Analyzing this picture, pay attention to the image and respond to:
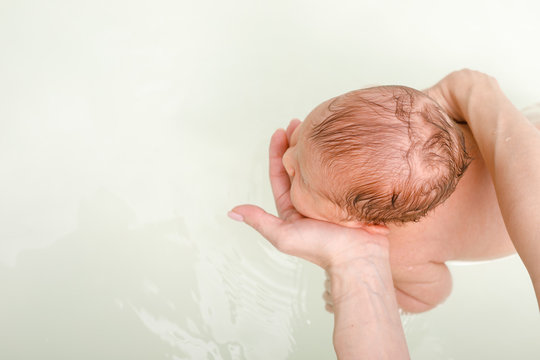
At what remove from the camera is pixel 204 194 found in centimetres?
145

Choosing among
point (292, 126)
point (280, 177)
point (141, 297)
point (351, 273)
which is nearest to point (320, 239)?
point (351, 273)

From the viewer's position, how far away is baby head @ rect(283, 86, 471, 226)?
0.74 m

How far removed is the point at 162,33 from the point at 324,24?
1.77 feet

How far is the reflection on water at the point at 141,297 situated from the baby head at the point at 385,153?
1.97 feet

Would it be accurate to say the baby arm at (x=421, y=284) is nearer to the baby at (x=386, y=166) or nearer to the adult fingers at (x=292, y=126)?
the baby at (x=386, y=166)

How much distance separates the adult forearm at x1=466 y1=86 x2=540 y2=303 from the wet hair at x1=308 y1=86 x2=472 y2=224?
8 centimetres

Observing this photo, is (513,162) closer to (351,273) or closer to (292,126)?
(351,273)

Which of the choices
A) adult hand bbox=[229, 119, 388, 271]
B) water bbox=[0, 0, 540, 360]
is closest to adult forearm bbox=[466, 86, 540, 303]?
adult hand bbox=[229, 119, 388, 271]

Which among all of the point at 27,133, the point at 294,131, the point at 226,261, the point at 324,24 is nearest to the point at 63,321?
the point at 226,261

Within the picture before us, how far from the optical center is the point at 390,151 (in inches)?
28.9

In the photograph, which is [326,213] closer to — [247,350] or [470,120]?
[470,120]

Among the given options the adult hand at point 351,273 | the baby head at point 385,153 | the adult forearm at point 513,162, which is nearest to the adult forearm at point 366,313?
the adult hand at point 351,273

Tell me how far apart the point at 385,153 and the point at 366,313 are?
30 centimetres

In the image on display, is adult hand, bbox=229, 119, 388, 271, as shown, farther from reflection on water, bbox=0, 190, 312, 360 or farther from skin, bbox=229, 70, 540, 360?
reflection on water, bbox=0, 190, 312, 360
